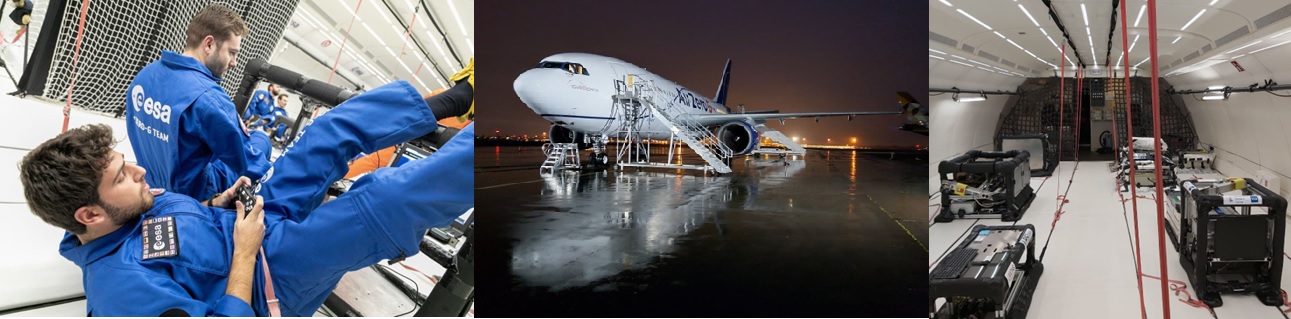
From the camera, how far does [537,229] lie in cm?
185

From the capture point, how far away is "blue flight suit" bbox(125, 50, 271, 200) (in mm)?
1546

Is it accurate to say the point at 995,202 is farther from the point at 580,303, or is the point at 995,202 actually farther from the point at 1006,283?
the point at 580,303

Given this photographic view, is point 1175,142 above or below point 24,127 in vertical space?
below

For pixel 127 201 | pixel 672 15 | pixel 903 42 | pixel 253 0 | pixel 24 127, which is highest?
pixel 253 0

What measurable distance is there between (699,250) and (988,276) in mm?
1031

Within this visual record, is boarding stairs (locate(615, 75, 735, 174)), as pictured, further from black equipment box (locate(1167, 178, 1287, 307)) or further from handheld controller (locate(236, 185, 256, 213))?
black equipment box (locate(1167, 178, 1287, 307))

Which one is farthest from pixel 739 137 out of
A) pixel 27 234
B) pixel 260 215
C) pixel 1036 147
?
pixel 27 234

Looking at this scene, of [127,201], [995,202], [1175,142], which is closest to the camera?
[127,201]

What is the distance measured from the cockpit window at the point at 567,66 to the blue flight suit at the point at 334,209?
0.41 m

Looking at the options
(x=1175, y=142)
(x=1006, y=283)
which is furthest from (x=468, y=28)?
(x=1175, y=142)

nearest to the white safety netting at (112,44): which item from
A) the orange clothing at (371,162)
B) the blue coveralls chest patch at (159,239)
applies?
the orange clothing at (371,162)

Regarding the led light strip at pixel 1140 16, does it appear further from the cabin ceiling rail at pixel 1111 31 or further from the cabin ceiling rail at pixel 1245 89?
the cabin ceiling rail at pixel 1245 89

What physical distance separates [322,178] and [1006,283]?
230 centimetres

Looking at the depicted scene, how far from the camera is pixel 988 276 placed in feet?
6.08
